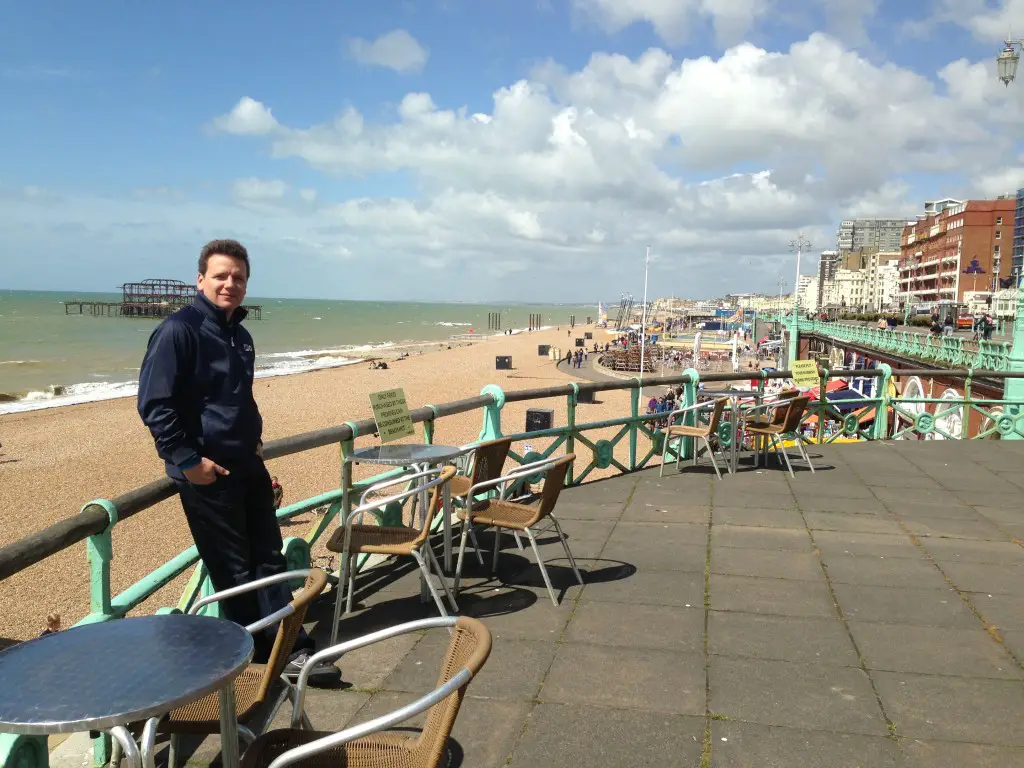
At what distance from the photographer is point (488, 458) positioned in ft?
15.7

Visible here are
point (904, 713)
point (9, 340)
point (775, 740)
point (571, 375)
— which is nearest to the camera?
point (775, 740)

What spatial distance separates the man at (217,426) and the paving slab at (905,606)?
2.96 meters

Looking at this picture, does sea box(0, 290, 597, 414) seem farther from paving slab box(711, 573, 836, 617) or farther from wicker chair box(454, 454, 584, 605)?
paving slab box(711, 573, 836, 617)

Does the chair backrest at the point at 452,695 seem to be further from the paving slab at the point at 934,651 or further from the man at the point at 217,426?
the paving slab at the point at 934,651

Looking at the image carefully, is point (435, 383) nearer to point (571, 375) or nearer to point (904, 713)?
point (571, 375)

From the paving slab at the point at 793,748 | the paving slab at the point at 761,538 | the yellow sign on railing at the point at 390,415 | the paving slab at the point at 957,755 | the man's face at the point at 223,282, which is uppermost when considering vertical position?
the man's face at the point at 223,282

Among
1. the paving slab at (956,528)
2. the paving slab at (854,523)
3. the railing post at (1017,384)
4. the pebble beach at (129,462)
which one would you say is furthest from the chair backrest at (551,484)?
the railing post at (1017,384)

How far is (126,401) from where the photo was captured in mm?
31453

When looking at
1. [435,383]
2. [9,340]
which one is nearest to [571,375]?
[435,383]

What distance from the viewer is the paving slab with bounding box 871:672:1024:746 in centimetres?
299

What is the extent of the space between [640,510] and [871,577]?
2.01 metres

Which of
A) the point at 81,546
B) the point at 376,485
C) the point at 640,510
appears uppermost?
the point at 376,485

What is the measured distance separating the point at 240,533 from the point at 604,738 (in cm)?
164

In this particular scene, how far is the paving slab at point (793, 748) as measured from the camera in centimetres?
278
